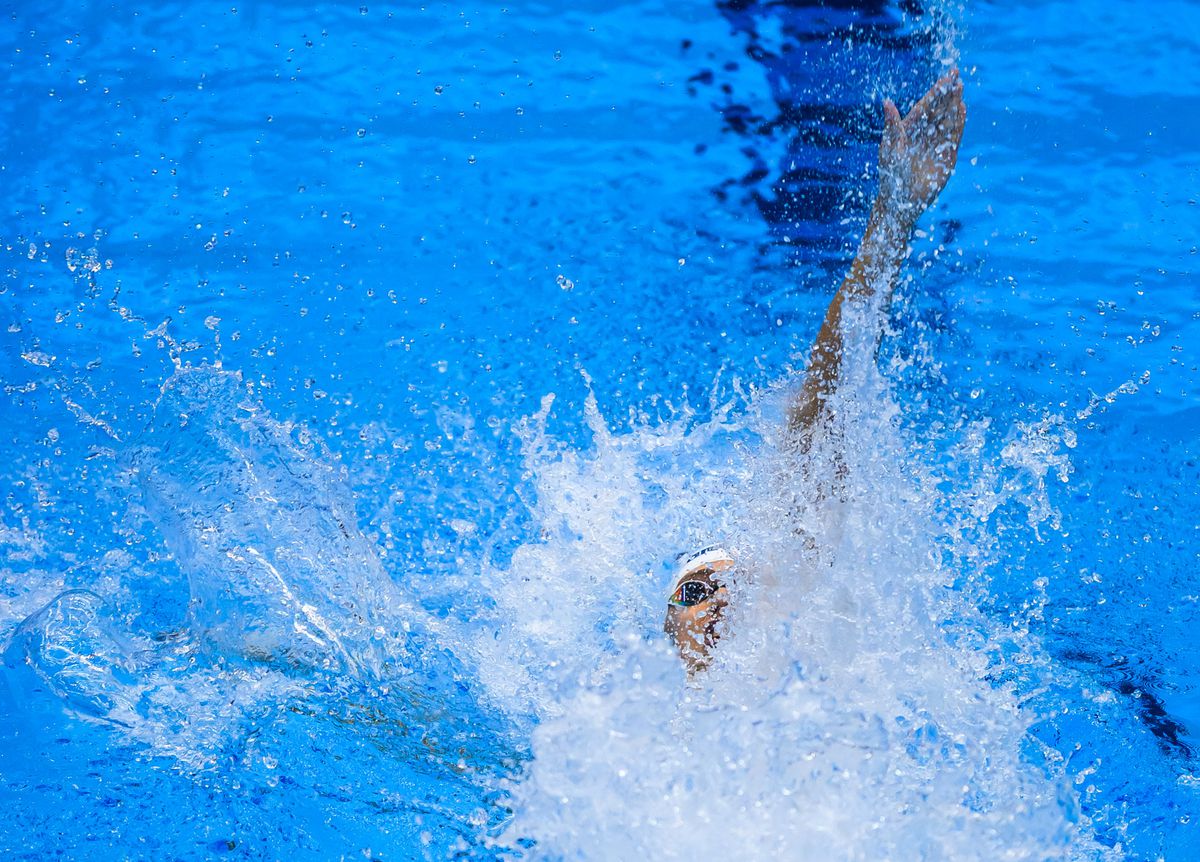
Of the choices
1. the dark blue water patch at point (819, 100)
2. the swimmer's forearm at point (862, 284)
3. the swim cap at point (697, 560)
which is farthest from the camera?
the dark blue water patch at point (819, 100)

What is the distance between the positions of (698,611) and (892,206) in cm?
127

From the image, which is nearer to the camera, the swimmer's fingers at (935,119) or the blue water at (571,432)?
the swimmer's fingers at (935,119)

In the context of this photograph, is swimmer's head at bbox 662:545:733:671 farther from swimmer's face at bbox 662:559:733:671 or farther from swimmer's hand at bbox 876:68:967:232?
swimmer's hand at bbox 876:68:967:232

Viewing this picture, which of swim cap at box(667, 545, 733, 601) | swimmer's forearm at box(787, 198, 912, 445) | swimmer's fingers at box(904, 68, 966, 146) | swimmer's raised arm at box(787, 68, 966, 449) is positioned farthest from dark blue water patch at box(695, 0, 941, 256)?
swim cap at box(667, 545, 733, 601)

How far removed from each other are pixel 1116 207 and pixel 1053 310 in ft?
1.18

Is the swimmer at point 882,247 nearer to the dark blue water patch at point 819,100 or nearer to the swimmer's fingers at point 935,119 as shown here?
the swimmer's fingers at point 935,119

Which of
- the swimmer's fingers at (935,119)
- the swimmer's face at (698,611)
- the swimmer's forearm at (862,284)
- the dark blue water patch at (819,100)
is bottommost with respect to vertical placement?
the swimmer's face at (698,611)

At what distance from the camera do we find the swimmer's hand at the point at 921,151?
2.38 m

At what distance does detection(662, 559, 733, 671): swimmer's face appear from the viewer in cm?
234

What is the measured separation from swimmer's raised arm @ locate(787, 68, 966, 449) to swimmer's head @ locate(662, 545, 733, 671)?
619mm

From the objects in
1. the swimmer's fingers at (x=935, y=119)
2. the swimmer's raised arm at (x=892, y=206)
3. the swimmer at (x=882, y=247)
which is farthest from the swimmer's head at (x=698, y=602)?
the swimmer's fingers at (x=935, y=119)

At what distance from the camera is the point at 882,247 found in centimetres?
266

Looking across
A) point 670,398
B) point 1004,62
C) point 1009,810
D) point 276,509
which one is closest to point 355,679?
point 276,509

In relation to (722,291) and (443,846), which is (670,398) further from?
(443,846)
